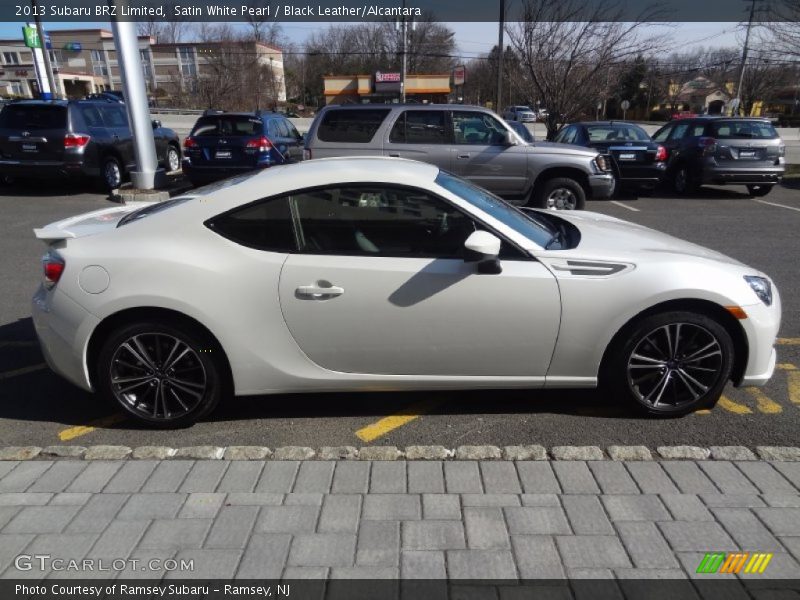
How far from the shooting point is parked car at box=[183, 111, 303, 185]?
11.3m

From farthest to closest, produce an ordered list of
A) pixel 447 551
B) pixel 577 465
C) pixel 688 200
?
pixel 688 200 → pixel 577 465 → pixel 447 551

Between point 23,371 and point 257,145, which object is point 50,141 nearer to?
point 257,145

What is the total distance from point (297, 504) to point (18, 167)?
38.2 feet

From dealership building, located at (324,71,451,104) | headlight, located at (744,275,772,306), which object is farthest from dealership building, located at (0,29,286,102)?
headlight, located at (744,275,772,306)

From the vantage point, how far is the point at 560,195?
9.65 metres

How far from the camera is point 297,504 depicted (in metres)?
2.65

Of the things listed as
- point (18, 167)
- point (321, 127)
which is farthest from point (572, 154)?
point (18, 167)

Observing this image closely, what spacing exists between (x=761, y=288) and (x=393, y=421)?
229 centimetres

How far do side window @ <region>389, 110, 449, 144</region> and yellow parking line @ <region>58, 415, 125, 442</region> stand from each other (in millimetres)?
6780

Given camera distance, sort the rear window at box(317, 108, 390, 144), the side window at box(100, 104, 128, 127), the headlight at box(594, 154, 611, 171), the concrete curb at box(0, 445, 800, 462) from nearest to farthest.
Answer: the concrete curb at box(0, 445, 800, 462) < the rear window at box(317, 108, 390, 144) < the headlight at box(594, 154, 611, 171) < the side window at box(100, 104, 128, 127)

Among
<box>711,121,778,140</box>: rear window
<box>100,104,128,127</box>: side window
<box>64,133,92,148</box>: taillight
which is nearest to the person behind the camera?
<box>64,133,92,148</box>: taillight

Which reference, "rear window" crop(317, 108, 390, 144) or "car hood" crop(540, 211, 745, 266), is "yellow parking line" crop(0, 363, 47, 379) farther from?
"rear window" crop(317, 108, 390, 144)

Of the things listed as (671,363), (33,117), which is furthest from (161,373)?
(33,117)

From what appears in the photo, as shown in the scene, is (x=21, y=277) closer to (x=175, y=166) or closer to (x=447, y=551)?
(x=447, y=551)
